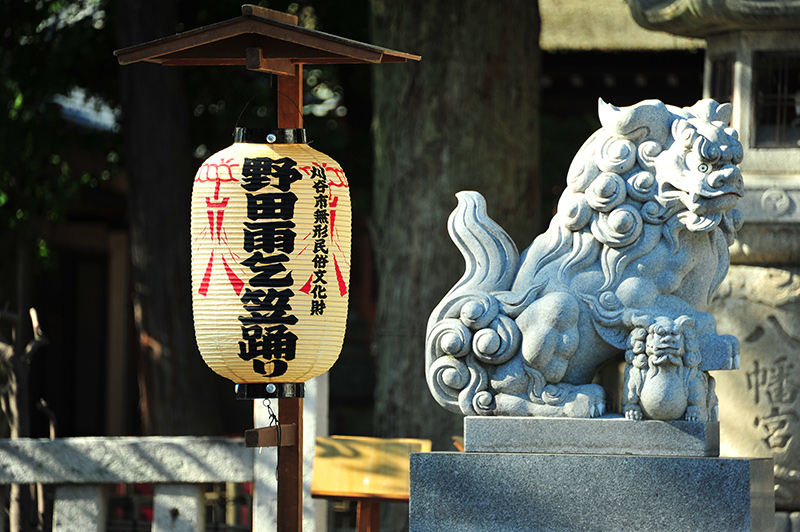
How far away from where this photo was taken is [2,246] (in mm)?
9656

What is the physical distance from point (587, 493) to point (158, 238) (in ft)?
18.0

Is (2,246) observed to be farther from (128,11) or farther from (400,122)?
(400,122)

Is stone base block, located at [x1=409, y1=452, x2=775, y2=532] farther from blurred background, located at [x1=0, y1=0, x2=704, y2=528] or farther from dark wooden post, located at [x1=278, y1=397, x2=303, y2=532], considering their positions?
blurred background, located at [x1=0, y1=0, x2=704, y2=528]

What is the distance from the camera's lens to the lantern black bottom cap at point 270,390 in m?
4.54

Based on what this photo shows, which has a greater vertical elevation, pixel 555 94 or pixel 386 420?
pixel 555 94

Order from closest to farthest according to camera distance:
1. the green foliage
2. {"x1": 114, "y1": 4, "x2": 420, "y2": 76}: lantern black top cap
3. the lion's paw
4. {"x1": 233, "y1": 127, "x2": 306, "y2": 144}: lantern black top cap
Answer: the lion's paw
{"x1": 114, "y1": 4, "x2": 420, "y2": 76}: lantern black top cap
{"x1": 233, "y1": 127, "x2": 306, "y2": 144}: lantern black top cap
the green foliage

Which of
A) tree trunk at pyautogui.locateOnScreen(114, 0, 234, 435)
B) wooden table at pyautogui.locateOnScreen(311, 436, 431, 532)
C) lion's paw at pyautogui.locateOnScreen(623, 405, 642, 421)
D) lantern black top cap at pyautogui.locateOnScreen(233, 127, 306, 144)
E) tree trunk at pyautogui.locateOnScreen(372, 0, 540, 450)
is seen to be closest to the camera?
lion's paw at pyautogui.locateOnScreen(623, 405, 642, 421)

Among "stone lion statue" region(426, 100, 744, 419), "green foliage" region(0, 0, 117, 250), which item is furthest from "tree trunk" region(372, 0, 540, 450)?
"green foliage" region(0, 0, 117, 250)

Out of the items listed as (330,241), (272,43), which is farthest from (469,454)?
(272,43)

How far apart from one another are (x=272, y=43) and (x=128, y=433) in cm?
1197

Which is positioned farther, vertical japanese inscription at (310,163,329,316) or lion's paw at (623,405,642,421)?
vertical japanese inscription at (310,163,329,316)

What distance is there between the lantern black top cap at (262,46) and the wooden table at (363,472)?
2002mm

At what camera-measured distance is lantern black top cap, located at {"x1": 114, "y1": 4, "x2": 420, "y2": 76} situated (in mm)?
4449

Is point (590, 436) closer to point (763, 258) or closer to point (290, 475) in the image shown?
point (290, 475)
